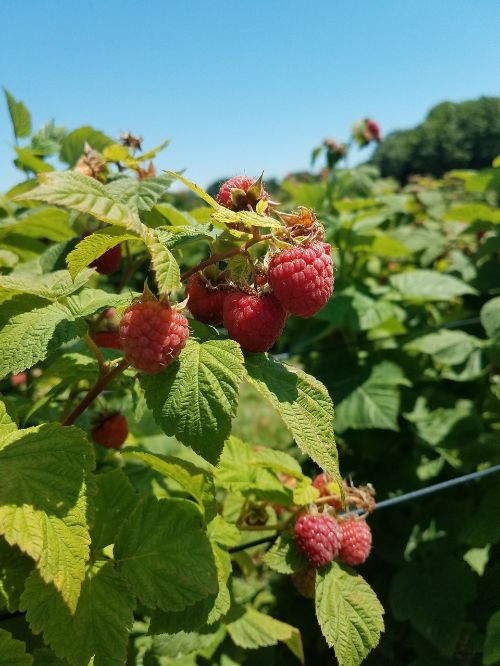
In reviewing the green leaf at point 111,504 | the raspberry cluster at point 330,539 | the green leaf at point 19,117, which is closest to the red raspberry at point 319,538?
the raspberry cluster at point 330,539

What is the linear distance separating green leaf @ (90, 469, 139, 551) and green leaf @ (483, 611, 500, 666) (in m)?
0.81

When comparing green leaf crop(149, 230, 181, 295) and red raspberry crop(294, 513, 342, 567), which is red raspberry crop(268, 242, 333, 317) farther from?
red raspberry crop(294, 513, 342, 567)

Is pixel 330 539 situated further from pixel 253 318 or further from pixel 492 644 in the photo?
pixel 253 318

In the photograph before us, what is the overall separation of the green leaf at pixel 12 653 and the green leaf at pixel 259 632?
30.7 inches

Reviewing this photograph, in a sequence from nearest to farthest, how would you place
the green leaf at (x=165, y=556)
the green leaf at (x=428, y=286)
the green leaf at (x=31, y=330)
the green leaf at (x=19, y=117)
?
the green leaf at (x=31, y=330) → the green leaf at (x=165, y=556) → the green leaf at (x=19, y=117) → the green leaf at (x=428, y=286)

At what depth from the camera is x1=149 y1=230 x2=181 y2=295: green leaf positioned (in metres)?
0.77

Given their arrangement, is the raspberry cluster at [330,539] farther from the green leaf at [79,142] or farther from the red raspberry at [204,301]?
the green leaf at [79,142]

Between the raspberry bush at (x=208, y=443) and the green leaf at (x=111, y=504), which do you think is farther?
the green leaf at (x=111, y=504)

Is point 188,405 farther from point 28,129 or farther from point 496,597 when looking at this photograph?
point 28,129

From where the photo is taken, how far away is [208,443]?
0.85 meters

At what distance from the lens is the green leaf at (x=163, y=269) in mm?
771

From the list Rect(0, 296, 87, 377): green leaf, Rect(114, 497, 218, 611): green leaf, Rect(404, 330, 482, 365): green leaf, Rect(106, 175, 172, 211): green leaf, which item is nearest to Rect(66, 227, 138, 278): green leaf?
Rect(0, 296, 87, 377): green leaf

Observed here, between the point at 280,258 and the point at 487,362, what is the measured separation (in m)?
1.72

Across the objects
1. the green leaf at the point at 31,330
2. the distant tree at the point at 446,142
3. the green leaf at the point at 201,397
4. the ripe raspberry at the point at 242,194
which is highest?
the ripe raspberry at the point at 242,194
